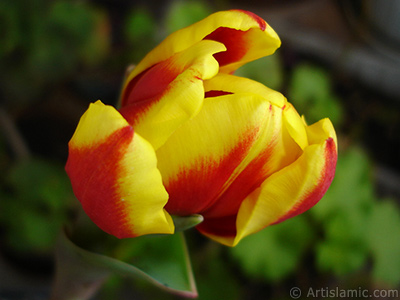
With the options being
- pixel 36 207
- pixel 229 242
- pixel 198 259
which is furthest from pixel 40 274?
pixel 229 242

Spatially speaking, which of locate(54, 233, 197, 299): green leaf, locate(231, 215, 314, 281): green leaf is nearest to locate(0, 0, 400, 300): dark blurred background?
locate(231, 215, 314, 281): green leaf

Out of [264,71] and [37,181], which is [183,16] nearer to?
[264,71]

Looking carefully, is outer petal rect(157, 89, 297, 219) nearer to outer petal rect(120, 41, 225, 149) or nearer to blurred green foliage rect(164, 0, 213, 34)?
outer petal rect(120, 41, 225, 149)

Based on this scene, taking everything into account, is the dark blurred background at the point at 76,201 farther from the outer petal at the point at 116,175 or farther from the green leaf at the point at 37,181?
the outer petal at the point at 116,175

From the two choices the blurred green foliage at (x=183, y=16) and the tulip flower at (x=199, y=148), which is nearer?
the tulip flower at (x=199, y=148)

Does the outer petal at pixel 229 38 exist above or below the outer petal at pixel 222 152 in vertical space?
above

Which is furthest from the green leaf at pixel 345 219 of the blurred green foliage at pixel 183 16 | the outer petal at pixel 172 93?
the outer petal at pixel 172 93
